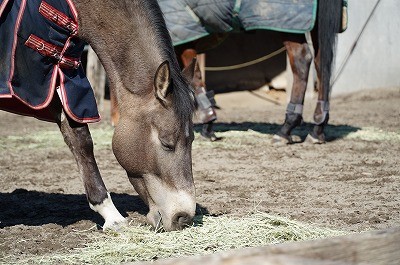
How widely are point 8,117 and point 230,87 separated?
156 inches

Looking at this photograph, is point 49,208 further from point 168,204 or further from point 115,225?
point 168,204

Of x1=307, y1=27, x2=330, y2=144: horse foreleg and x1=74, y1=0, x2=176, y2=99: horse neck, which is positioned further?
x1=307, y1=27, x2=330, y2=144: horse foreleg

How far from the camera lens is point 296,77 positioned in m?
7.61

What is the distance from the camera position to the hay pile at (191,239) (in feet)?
11.9

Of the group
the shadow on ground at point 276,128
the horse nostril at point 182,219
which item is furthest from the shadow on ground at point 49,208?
the shadow on ground at point 276,128

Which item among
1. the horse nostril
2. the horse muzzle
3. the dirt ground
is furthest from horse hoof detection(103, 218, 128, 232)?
the horse nostril

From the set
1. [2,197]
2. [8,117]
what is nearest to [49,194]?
[2,197]

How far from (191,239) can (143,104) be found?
2.61ft

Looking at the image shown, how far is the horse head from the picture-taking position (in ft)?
12.9

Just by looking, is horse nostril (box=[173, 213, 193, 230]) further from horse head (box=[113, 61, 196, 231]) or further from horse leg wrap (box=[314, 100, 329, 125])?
horse leg wrap (box=[314, 100, 329, 125])

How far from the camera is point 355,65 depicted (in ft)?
40.3

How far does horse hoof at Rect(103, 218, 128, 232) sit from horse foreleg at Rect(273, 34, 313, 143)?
3.57 m

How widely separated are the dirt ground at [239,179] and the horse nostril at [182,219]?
53cm

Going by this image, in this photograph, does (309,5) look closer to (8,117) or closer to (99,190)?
(99,190)
